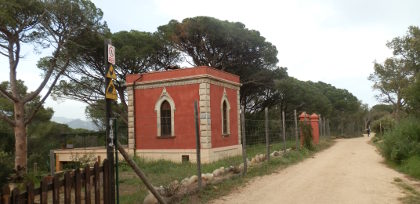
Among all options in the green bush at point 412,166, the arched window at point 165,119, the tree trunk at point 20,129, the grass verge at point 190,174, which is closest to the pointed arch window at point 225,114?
the grass verge at point 190,174

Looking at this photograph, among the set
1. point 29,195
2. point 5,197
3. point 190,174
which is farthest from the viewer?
point 190,174

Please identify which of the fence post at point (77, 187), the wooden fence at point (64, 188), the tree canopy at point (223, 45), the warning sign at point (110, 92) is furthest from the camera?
the tree canopy at point (223, 45)

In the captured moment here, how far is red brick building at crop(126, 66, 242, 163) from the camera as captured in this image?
53.2 ft

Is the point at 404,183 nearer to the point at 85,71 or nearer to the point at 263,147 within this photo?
the point at 263,147

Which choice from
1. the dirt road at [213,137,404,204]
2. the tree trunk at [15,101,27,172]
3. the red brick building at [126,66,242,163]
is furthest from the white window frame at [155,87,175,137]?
the dirt road at [213,137,404,204]

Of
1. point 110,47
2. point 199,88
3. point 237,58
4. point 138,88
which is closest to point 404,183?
point 110,47

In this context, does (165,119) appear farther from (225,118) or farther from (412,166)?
(412,166)

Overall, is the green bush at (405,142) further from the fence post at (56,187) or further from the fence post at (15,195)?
the fence post at (15,195)

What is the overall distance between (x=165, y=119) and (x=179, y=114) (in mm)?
819

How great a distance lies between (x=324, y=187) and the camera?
27.8ft

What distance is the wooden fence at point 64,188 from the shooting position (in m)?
3.77

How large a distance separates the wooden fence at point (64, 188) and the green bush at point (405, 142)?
9517 mm

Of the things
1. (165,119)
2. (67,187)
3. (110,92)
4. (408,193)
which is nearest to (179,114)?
(165,119)

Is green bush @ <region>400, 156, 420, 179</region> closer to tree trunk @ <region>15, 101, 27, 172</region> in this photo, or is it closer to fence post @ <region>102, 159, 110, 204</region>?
fence post @ <region>102, 159, 110, 204</region>
